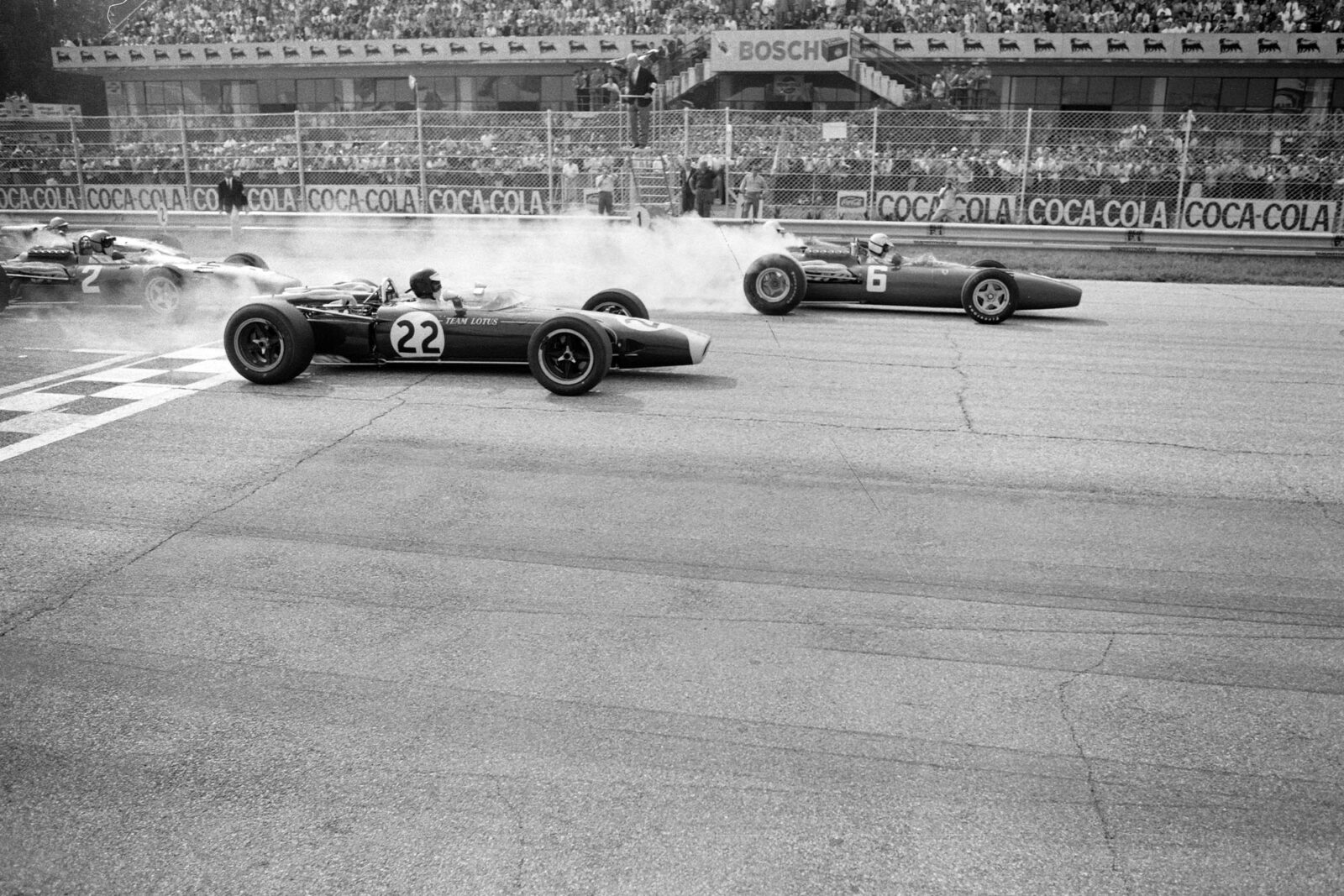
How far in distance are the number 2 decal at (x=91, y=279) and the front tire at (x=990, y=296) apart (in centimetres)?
1131

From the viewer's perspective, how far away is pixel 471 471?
24.9 ft

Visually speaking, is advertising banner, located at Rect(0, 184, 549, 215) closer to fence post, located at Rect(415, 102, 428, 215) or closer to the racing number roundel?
fence post, located at Rect(415, 102, 428, 215)

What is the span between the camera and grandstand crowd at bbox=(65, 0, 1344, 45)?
108 feet

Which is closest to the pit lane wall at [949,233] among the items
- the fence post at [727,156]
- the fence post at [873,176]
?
the fence post at [873,176]

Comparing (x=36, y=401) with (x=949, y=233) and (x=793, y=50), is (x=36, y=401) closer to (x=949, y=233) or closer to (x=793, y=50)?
(x=949, y=233)

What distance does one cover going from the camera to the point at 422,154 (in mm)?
22719

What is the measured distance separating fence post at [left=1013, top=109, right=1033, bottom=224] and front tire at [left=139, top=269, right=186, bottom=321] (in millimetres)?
14657

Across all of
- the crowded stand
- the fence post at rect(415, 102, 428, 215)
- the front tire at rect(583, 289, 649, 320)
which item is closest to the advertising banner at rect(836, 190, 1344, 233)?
the crowded stand

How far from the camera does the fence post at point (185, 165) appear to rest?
2381 centimetres

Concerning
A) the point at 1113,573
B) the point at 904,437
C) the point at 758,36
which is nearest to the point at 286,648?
the point at 1113,573

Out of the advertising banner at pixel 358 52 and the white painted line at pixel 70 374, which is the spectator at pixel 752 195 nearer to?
the white painted line at pixel 70 374

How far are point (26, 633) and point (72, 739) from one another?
1166 mm

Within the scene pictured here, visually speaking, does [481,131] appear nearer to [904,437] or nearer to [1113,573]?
[904,437]

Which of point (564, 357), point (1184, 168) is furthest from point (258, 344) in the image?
point (1184, 168)
